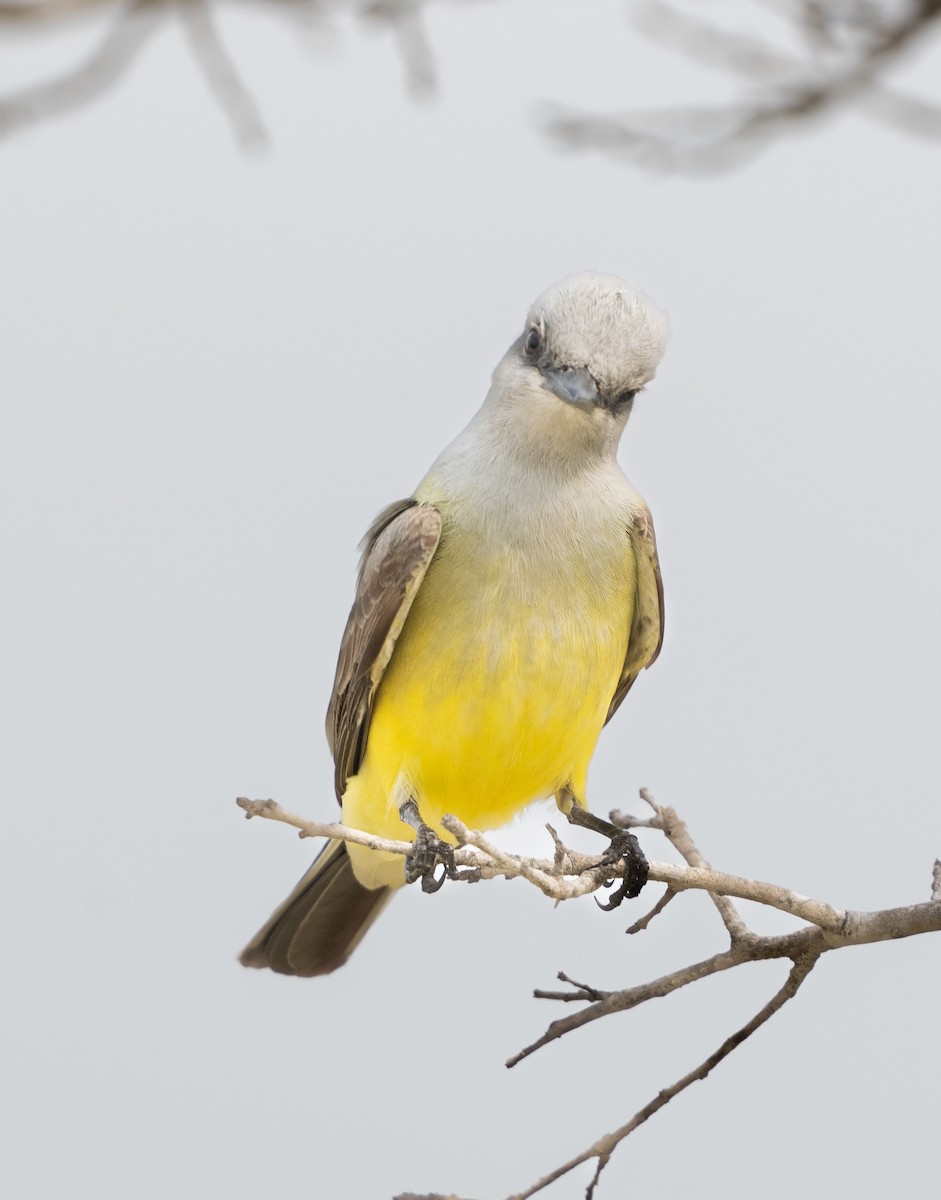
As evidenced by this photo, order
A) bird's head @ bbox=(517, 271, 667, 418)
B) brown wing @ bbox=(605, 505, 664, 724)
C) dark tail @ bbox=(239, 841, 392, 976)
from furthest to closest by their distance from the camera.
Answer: dark tail @ bbox=(239, 841, 392, 976), brown wing @ bbox=(605, 505, 664, 724), bird's head @ bbox=(517, 271, 667, 418)

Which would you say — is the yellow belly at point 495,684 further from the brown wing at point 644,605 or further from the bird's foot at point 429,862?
the bird's foot at point 429,862

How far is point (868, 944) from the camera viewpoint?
397cm

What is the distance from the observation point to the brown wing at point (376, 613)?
16.4 ft

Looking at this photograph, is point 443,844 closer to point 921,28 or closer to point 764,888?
point 764,888

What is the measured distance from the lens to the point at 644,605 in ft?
17.3

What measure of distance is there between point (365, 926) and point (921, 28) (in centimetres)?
454

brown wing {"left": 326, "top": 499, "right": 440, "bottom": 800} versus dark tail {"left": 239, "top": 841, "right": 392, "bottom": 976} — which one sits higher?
brown wing {"left": 326, "top": 499, "right": 440, "bottom": 800}

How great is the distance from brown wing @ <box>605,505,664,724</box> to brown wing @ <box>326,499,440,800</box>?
692mm

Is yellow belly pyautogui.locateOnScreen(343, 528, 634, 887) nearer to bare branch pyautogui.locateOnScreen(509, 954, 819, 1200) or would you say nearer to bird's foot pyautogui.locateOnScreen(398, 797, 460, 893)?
bird's foot pyautogui.locateOnScreen(398, 797, 460, 893)

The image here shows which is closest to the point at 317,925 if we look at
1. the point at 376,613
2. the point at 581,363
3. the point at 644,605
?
the point at 376,613

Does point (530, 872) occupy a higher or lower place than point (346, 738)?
lower

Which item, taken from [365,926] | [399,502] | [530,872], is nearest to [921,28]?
[530,872]

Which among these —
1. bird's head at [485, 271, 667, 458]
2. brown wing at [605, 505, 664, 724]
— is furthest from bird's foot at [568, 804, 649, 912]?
bird's head at [485, 271, 667, 458]

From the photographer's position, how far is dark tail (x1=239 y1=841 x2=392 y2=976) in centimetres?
600
